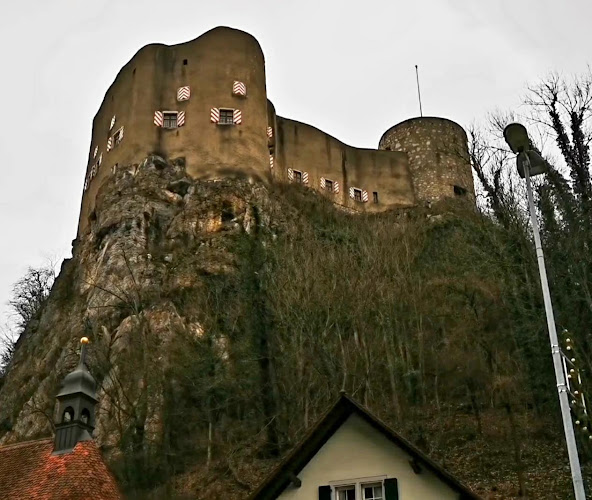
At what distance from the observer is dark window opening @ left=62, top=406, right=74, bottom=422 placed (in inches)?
719

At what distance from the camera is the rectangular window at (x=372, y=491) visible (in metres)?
13.2

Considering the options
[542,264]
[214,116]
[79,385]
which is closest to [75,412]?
[79,385]

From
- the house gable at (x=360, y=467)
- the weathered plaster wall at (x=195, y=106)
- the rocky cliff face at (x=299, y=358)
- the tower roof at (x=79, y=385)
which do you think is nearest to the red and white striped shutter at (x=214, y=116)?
the weathered plaster wall at (x=195, y=106)

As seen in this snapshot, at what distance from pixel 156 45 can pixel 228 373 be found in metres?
23.3

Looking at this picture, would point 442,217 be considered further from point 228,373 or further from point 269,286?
point 228,373

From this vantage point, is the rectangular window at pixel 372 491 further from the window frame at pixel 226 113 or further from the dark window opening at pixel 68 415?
the window frame at pixel 226 113

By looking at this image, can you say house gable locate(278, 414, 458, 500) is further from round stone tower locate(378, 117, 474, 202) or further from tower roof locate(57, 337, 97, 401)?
round stone tower locate(378, 117, 474, 202)

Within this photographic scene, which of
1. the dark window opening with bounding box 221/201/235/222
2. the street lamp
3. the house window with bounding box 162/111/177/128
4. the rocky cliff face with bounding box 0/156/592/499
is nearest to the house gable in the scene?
the street lamp

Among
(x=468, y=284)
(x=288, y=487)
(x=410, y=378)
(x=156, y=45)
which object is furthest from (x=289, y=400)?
(x=156, y=45)

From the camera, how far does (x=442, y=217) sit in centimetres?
4094

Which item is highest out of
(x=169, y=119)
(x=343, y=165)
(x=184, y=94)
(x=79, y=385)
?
(x=184, y=94)

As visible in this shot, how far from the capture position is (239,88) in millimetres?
41438

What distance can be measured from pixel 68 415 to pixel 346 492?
25.3 ft

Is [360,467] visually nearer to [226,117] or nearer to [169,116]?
[226,117]
